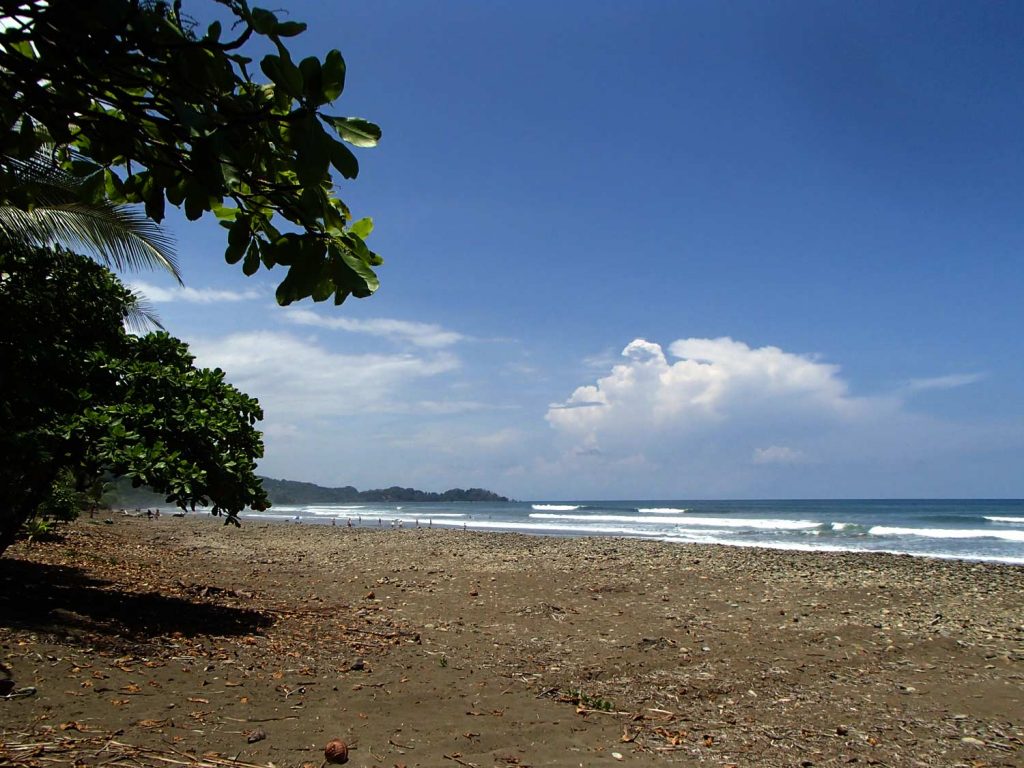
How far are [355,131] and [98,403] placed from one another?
583cm

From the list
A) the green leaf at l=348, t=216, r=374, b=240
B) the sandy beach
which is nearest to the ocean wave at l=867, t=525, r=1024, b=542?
the sandy beach

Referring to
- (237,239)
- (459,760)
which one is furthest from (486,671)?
(237,239)

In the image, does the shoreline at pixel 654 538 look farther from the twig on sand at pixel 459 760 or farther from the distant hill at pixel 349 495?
the distant hill at pixel 349 495

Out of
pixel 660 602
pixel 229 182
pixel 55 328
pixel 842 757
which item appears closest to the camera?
pixel 229 182

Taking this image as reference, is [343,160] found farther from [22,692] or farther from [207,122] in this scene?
[22,692]

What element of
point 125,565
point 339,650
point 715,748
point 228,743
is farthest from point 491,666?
point 125,565

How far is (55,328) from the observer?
6809 millimetres

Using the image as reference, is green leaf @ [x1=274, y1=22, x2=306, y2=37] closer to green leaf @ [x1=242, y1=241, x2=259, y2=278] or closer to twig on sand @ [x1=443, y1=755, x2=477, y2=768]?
green leaf @ [x1=242, y1=241, x2=259, y2=278]

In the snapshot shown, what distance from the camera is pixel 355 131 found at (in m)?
1.93

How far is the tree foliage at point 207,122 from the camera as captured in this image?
184cm

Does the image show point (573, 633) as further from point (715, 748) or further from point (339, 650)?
point (715, 748)

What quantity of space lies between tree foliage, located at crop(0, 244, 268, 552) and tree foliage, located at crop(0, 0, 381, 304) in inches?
160

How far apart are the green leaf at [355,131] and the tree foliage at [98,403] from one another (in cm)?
504

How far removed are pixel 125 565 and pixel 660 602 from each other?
8520 millimetres
